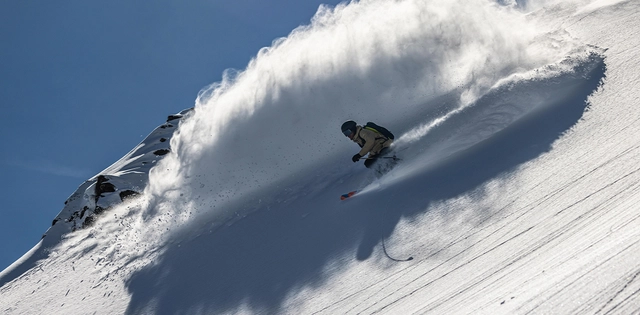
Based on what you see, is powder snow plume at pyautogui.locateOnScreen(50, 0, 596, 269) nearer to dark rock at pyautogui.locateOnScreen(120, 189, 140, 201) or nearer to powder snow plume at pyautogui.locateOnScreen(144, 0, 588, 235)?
powder snow plume at pyautogui.locateOnScreen(144, 0, 588, 235)

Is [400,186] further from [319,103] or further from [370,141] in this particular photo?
[319,103]

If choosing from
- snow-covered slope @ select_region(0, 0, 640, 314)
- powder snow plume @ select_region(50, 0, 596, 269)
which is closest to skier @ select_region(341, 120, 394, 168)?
snow-covered slope @ select_region(0, 0, 640, 314)

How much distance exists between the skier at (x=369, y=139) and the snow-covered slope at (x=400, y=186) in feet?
1.67

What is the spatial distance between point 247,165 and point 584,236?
9.77 m

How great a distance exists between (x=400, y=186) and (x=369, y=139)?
163cm

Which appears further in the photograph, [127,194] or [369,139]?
[127,194]

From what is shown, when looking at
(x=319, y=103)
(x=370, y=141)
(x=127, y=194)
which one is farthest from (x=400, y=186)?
(x=127, y=194)

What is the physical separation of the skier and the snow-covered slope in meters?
0.51

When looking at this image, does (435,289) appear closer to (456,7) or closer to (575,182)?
(575,182)

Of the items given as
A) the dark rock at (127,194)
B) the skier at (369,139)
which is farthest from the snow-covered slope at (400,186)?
the dark rock at (127,194)

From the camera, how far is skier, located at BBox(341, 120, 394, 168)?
1037 cm

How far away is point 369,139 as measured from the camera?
33.9 feet

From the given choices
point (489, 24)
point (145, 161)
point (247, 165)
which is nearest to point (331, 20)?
point (489, 24)

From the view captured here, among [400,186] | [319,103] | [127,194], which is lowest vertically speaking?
[400,186]
